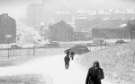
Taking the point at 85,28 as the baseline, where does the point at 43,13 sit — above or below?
above

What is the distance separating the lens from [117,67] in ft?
59.9

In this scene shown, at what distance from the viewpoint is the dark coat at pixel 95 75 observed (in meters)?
8.83

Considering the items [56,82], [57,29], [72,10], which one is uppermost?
[72,10]

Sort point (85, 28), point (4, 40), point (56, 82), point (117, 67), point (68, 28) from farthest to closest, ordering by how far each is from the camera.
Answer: point (85, 28) < point (68, 28) < point (4, 40) < point (117, 67) < point (56, 82)

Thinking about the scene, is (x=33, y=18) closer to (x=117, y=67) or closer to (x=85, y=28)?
(x=85, y=28)

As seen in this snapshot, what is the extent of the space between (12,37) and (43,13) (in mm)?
46927

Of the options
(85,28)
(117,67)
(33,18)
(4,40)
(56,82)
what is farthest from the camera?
(33,18)

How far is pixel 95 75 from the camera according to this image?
892 centimetres

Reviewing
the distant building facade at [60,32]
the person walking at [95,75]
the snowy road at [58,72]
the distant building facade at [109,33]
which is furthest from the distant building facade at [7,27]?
the person walking at [95,75]

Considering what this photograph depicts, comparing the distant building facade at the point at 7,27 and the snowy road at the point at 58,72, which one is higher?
the distant building facade at the point at 7,27

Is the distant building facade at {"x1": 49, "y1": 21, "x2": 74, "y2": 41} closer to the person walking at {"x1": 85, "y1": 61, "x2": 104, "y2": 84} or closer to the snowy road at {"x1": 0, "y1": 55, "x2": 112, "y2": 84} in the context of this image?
the snowy road at {"x1": 0, "y1": 55, "x2": 112, "y2": 84}

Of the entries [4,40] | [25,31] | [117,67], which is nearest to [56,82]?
[117,67]

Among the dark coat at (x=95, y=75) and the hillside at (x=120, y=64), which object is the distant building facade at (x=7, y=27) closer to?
the hillside at (x=120, y=64)

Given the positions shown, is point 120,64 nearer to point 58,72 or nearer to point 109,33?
point 58,72
